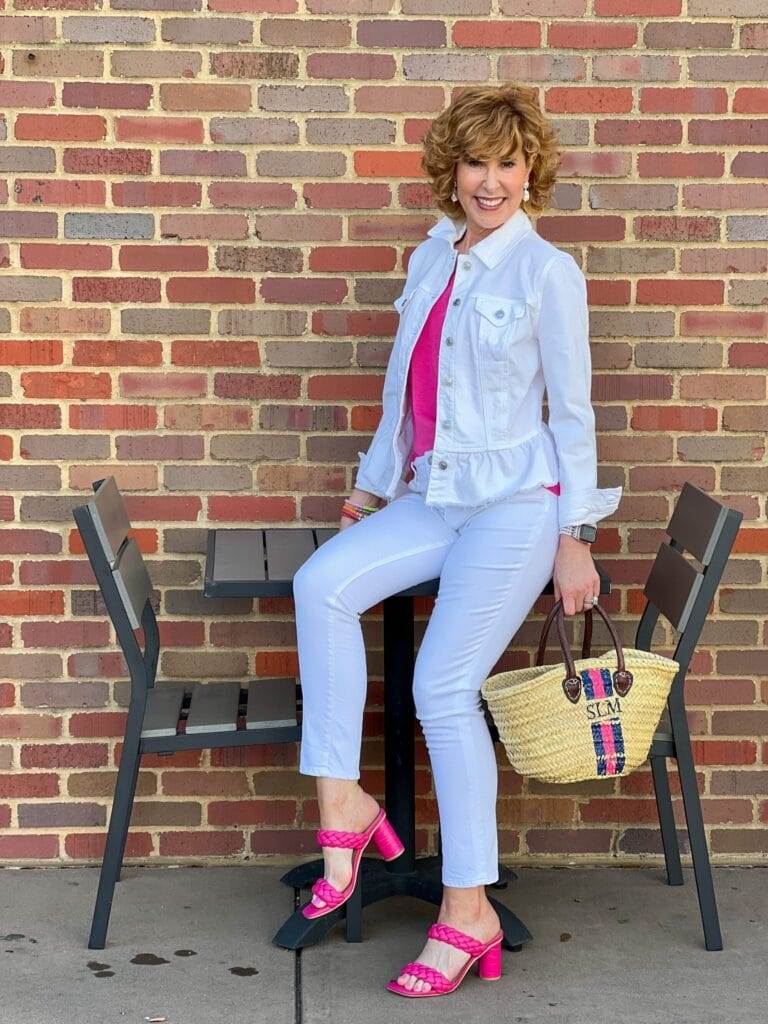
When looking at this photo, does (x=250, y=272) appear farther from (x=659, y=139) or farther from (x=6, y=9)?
(x=659, y=139)

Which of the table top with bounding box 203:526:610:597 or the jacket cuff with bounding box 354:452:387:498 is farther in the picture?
the jacket cuff with bounding box 354:452:387:498

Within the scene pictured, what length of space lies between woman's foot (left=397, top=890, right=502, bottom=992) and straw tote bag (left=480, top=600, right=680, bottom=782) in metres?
0.35

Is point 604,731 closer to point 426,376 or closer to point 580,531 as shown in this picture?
point 580,531

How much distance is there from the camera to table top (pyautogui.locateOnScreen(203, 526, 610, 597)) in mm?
3102

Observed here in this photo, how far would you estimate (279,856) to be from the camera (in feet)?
12.5

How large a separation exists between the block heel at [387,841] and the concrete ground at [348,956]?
8.7 inches

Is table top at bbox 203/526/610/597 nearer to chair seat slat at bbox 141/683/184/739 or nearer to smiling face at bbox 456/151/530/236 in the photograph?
chair seat slat at bbox 141/683/184/739

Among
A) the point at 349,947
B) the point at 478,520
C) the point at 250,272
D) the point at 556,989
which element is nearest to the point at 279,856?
the point at 349,947

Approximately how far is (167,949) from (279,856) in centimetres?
62

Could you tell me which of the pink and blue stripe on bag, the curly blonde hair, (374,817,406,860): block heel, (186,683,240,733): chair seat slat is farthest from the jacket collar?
(374,817,406,860): block heel

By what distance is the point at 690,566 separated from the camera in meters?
3.30

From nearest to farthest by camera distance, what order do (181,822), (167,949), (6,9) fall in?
(167,949) < (6,9) < (181,822)

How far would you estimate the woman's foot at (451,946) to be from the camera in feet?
9.84

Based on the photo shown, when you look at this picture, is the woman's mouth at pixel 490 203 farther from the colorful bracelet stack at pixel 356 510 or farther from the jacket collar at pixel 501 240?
the colorful bracelet stack at pixel 356 510
